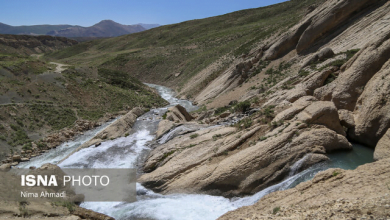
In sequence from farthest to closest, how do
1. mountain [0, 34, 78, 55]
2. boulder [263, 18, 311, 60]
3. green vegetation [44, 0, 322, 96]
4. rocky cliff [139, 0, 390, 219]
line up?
mountain [0, 34, 78, 55]
green vegetation [44, 0, 322, 96]
boulder [263, 18, 311, 60]
rocky cliff [139, 0, 390, 219]

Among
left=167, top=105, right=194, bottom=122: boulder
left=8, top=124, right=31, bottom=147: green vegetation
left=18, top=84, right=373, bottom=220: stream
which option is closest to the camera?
left=18, top=84, right=373, bottom=220: stream

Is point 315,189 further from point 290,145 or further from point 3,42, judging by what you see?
point 3,42

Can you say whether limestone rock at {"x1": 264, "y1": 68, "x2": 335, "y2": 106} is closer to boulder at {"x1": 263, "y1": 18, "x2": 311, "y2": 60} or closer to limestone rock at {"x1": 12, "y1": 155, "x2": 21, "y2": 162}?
boulder at {"x1": 263, "y1": 18, "x2": 311, "y2": 60}

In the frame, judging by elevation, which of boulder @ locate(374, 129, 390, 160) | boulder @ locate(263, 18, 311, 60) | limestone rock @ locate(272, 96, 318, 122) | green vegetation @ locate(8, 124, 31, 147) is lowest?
boulder @ locate(374, 129, 390, 160)

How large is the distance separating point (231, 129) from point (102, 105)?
2815cm

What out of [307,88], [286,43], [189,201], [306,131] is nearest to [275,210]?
[189,201]

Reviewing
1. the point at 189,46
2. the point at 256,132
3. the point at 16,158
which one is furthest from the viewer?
the point at 189,46

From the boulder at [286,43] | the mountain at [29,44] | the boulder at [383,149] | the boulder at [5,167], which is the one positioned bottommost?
the boulder at [383,149]

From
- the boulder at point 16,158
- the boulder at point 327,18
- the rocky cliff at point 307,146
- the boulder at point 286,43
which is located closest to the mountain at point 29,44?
the boulder at point 16,158

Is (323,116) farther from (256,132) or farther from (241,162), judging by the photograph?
(241,162)

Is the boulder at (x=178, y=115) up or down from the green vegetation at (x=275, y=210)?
up

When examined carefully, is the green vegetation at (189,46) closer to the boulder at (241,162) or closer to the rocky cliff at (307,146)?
the rocky cliff at (307,146)

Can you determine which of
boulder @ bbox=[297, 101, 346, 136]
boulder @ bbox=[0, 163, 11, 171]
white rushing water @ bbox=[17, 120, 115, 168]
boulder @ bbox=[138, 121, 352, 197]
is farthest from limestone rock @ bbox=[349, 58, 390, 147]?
boulder @ bbox=[0, 163, 11, 171]

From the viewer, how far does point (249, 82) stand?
1443 inches
